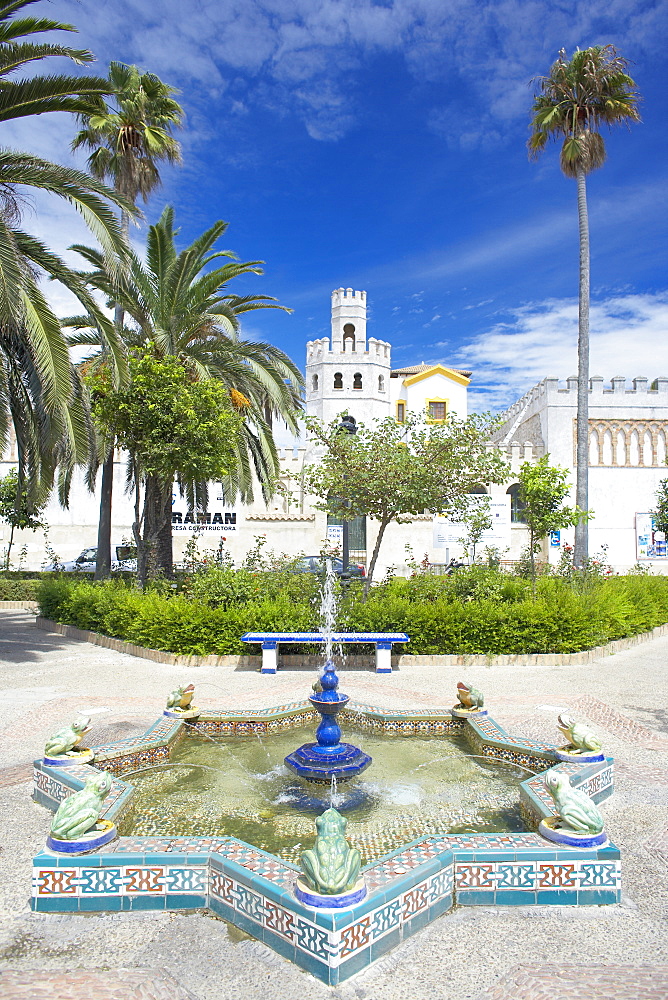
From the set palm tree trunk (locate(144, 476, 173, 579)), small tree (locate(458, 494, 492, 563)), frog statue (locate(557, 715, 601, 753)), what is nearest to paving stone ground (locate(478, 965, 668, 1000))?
frog statue (locate(557, 715, 601, 753))

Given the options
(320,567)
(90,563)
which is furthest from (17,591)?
(320,567)

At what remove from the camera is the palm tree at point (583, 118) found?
736 inches

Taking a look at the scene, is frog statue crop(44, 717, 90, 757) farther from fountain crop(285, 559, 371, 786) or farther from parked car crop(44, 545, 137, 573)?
parked car crop(44, 545, 137, 573)

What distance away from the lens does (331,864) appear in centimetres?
334

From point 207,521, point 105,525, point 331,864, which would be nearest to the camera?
point 331,864

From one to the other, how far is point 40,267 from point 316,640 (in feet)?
23.9

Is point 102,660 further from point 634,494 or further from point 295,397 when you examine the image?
point 634,494

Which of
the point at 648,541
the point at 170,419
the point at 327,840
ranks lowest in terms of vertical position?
the point at 327,840

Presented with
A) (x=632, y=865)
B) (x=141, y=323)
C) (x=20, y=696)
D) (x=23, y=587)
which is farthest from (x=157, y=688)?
(x=23, y=587)

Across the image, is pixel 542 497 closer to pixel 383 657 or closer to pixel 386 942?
pixel 383 657

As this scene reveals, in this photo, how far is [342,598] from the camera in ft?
41.2

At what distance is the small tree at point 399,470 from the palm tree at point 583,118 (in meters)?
6.34

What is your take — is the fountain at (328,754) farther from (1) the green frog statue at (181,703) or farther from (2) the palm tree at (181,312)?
(2) the palm tree at (181,312)

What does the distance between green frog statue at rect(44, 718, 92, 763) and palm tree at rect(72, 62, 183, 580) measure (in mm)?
11661
